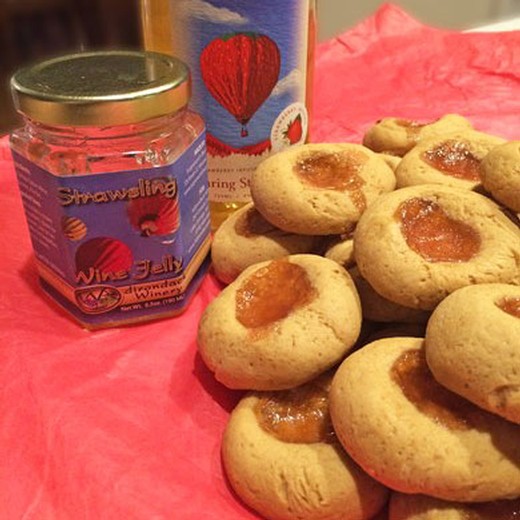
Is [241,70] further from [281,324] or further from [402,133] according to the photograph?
[281,324]

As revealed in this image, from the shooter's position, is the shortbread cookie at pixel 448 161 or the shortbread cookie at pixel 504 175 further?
the shortbread cookie at pixel 448 161

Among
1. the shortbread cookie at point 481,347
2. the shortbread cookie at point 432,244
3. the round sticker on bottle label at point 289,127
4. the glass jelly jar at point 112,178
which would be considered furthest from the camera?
the round sticker on bottle label at point 289,127

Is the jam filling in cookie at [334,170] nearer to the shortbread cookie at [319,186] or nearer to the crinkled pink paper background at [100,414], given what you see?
the shortbread cookie at [319,186]

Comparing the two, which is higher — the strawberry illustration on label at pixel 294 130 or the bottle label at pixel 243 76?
the bottle label at pixel 243 76

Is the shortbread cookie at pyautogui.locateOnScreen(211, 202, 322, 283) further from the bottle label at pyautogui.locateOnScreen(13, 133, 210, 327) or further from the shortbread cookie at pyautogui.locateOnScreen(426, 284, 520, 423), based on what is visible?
the shortbread cookie at pyautogui.locateOnScreen(426, 284, 520, 423)

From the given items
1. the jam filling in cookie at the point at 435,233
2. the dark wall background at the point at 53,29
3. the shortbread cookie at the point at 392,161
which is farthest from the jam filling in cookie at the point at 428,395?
the dark wall background at the point at 53,29
